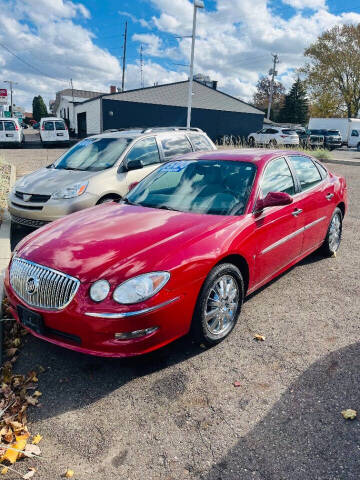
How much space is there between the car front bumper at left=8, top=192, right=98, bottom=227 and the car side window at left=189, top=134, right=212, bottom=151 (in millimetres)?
2626

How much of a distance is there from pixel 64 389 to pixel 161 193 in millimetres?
2151

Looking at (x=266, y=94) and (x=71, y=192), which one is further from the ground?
(x=266, y=94)

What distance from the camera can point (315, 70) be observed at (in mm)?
53531

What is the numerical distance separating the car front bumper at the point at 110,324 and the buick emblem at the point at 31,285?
5.0 inches

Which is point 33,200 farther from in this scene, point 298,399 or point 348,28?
point 348,28

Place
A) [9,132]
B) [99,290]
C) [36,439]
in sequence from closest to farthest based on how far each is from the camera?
[36,439], [99,290], [9,132]

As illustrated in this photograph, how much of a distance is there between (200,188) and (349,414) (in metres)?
2.37

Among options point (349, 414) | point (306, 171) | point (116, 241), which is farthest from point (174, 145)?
point (349, 414)

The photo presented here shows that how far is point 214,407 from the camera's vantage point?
8.77 feet

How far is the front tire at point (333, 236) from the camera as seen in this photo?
537 centimetres

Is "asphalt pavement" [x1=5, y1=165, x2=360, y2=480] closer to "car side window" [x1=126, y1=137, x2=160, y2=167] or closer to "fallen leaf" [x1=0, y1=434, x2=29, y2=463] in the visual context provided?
"fallen leaf" [x1=0, y1=434, x2=29, y2=463]

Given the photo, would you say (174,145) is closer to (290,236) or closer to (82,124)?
(290,236)

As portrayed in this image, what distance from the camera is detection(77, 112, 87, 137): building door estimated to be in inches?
1530

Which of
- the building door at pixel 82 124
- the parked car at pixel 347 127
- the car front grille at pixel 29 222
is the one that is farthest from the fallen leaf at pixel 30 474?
the parked car at pixel 347 127
